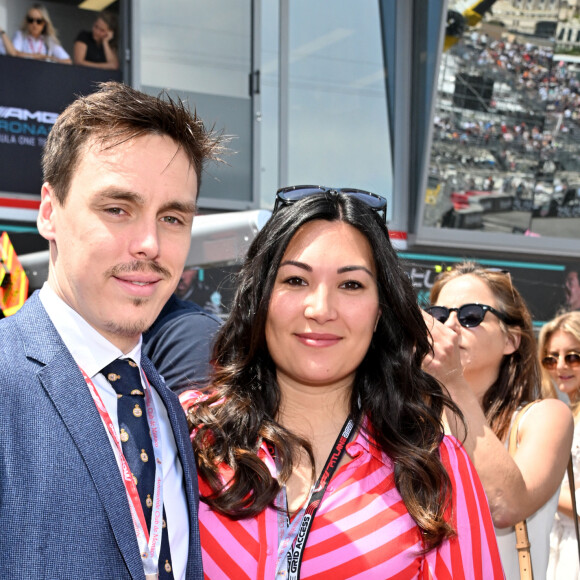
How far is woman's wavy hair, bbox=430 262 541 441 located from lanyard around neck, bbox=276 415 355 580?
1.06 meters

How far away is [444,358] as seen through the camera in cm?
268

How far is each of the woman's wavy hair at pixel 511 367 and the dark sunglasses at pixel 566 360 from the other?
2047mm

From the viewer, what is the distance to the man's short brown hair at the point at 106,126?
1722 millimetres

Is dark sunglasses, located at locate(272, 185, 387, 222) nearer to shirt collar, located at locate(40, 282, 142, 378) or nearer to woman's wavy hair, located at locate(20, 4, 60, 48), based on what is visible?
shirt collar, located at locate(40, 282, 142, 378)

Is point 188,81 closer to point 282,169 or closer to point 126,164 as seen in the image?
point 282,169

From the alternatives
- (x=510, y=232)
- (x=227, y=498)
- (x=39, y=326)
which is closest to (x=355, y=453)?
(x=227, y=498)

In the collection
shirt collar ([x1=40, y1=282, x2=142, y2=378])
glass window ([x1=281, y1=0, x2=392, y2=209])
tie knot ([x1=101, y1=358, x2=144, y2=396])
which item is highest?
glass window ([x1=281, y1=0, x2=392, y2=209])

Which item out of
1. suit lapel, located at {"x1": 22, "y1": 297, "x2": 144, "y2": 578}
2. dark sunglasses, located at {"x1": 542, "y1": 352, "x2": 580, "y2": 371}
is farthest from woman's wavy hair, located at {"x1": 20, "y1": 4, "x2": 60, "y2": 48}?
suit lapel, located at {"x1": 22, "y1": 297, "x2": 144, "y2": 578}

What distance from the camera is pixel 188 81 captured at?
10312 millimetres

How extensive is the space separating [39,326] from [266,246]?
0.90 meters

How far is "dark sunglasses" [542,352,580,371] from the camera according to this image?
5.14 meters

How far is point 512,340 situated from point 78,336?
2023 mm

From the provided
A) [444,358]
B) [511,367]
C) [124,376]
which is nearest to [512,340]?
[511,367]

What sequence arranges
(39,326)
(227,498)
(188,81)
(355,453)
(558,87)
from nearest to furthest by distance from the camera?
1. (39,326)
2. (227,498)
3. (355,453)
4. (188,81)
5. (558,87)
